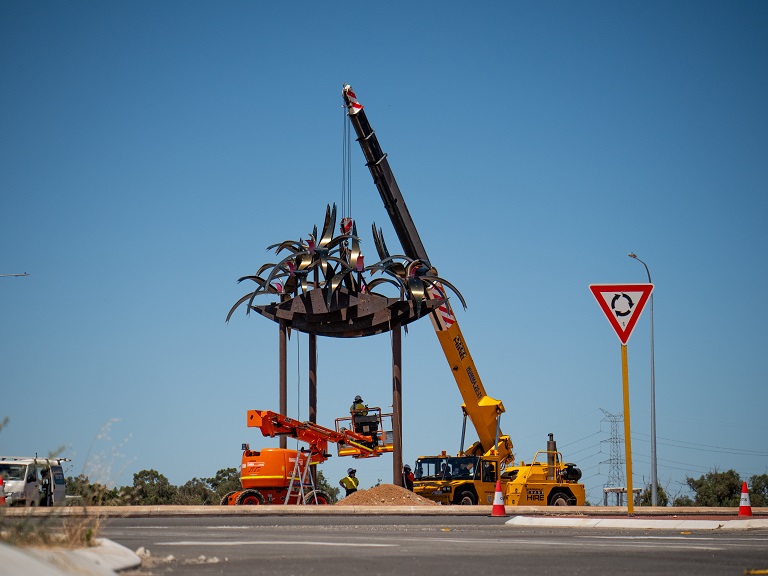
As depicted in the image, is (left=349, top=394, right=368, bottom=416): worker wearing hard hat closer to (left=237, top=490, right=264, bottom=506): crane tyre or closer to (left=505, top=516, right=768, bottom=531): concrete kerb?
(left=237, top=490, right=264, bottom=506): crane tyre

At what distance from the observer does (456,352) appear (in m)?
40.3

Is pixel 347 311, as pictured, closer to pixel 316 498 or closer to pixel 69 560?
pixel 316 498

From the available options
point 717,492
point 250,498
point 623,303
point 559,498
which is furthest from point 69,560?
point 717,492

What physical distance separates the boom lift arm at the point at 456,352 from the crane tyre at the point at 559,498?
3.81 m

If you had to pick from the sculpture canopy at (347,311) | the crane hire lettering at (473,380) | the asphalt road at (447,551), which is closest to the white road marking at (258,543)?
the asphalt road at (447,551)

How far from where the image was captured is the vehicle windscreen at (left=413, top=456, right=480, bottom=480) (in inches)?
1460

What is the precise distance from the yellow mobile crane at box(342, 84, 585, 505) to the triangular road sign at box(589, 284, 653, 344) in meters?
19.8

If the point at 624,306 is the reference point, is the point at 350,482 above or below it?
below

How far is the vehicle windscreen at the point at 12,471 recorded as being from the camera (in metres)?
33.5

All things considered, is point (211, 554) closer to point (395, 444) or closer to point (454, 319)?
point (395, 444)

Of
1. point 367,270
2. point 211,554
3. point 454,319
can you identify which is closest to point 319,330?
point 367,270

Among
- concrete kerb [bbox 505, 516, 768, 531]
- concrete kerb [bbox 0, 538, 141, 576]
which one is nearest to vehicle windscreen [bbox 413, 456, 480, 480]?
concrete kerb [bbox 505, 516, 768, 531]

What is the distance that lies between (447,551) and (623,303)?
19.8ft

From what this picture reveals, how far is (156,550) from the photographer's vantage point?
11.8 metres
